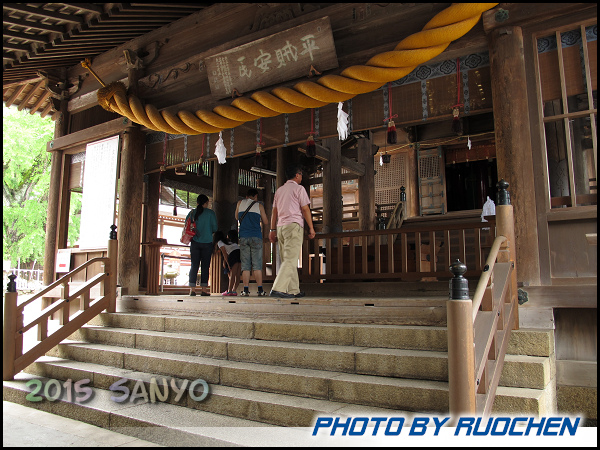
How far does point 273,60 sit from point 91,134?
13.7ft

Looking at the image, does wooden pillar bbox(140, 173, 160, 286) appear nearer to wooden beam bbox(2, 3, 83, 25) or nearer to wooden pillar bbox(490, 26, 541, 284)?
wooden beam bbox(2, 3, 83, 25)

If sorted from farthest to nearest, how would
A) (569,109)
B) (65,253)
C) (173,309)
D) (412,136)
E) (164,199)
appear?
1. (164,199)
2. (412,136)
3. (65,253)
4. (173,309)
5. (569,109)

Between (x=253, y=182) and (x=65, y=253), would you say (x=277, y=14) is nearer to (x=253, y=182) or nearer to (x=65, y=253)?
(x=65, y=253)

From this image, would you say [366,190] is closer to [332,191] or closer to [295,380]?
[332,191]

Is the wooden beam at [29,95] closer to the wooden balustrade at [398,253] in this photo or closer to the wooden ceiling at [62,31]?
the wooden ceiling at [62,31]

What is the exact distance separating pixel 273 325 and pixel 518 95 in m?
3.52

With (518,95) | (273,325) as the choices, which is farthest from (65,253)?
(518,95)

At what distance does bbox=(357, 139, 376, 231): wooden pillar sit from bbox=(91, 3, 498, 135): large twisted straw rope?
5235 mm

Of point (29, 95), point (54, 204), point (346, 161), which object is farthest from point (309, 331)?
point (29, 95)

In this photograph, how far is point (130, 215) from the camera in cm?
775

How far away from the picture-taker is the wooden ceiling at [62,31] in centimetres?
690

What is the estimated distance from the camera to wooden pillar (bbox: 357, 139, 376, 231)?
36.9ft

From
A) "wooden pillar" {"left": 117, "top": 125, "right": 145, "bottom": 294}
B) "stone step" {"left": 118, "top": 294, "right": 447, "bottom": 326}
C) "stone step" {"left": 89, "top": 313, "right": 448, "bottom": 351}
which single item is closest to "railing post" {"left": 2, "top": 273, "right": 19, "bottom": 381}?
"stone step" {"left": 89, "top": 313, "right": 448, "bottom": 351}

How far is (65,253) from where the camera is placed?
8.70 meters
